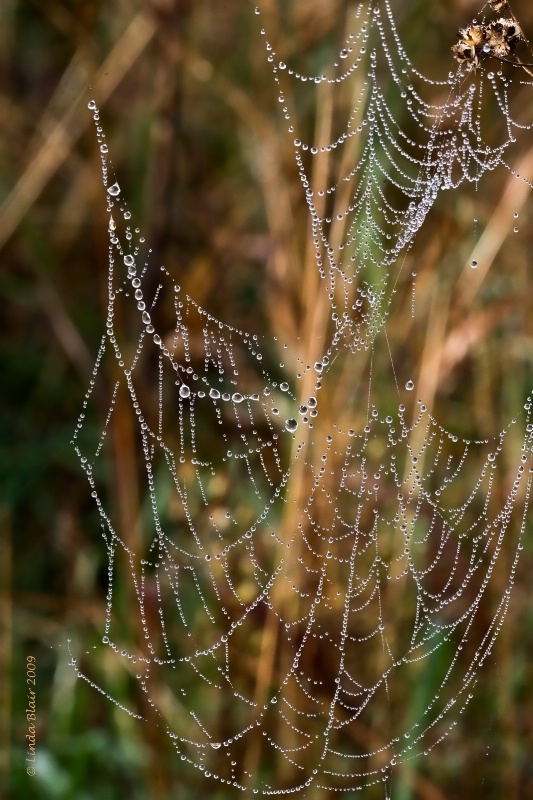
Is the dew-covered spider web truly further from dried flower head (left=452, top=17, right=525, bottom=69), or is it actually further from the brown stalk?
dried flower head (left=452, top=17, right=525, bottom=69)

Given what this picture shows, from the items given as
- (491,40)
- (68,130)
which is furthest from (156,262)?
(491,40)

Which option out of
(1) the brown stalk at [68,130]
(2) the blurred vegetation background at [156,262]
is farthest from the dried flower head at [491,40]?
(1) the brown stalk at [68,130]

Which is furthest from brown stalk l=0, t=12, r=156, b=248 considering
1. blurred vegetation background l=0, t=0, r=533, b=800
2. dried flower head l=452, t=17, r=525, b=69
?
dried flower head l=452, t=17, r=525, b=69

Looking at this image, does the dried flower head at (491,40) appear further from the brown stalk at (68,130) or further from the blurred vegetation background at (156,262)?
the brown stalk at (68,130)

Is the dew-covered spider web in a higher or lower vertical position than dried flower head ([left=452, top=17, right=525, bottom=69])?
lower

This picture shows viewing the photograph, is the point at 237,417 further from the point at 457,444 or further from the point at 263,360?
the point at 457,444

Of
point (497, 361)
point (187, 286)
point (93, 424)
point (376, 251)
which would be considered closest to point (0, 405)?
point (93, 424)
